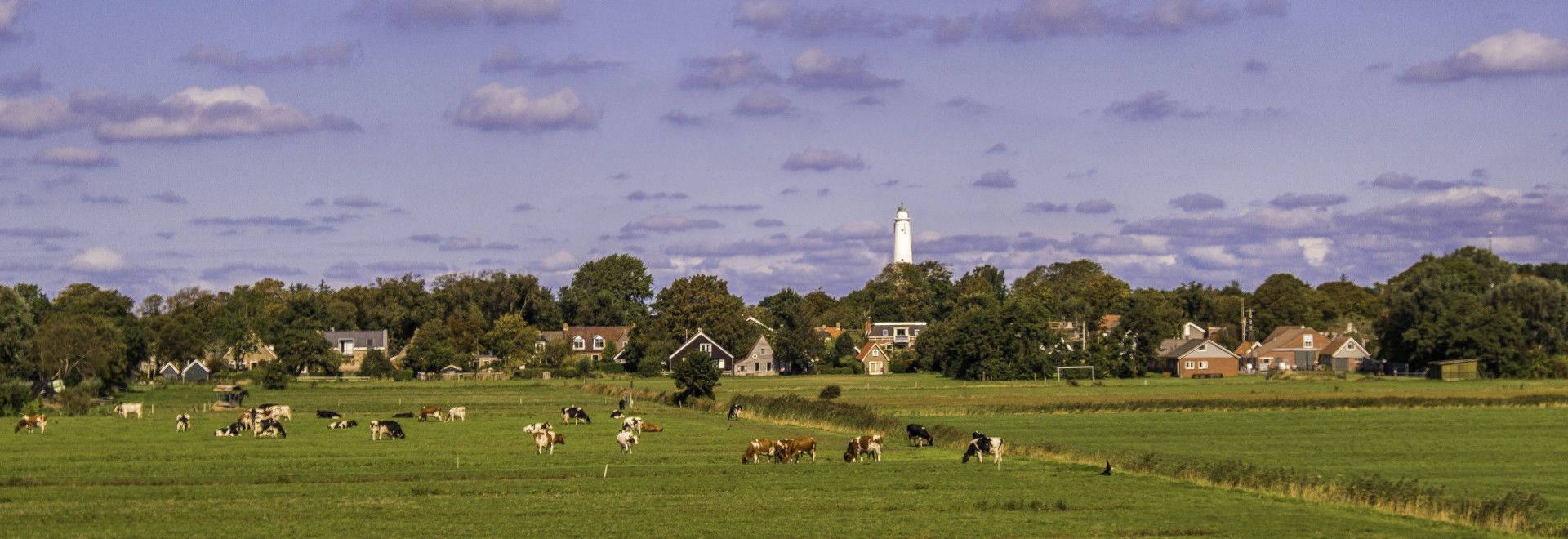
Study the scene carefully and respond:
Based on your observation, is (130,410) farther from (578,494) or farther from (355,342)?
(355,342)

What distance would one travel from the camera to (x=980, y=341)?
107812 mm

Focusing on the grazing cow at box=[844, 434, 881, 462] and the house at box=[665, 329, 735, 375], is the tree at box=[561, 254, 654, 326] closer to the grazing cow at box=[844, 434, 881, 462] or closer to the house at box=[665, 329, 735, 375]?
the house at box=[665, 329, 735, 375]

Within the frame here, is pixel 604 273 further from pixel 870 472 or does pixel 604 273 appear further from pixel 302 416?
pixel 870 472

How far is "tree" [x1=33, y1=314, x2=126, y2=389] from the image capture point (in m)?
88.9

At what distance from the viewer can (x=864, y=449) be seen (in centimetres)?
3953

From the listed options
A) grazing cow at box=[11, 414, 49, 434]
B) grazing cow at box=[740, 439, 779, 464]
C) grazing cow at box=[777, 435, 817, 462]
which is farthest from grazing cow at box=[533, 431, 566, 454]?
grazing cow at box=[11, 414, 49, 434]

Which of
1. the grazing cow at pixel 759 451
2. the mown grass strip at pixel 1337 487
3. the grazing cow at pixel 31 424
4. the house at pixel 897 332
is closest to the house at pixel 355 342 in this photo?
the house at pixel 897 332

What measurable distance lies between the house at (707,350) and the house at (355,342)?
37177 millimetres

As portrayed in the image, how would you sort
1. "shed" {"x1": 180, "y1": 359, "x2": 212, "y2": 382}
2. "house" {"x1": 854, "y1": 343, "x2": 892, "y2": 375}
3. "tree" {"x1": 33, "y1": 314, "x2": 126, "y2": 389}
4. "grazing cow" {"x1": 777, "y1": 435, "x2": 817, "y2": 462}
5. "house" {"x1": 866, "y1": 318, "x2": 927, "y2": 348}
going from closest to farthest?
"grazing cow" {"x1": 777, "y1": 435, "x2": 817, "y2": 462}, "tree" {"x1": 33, "y1": 314, "x2": 126, "y2": 389}, "house" {"x1": 854, "y1": 343, "x2": 892, "y2": 375}, "shed" {"x1": 180, "y1": 359, "x2": 212, "y2": 382}, "house" {"x1": 866, "y1": 318, "x2": 927, "y2": 348}

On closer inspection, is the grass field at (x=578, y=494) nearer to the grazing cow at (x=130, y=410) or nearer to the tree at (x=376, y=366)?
the grazing cow at (x=130, y=410)

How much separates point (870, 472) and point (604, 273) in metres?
131

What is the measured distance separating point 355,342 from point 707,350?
4355cm

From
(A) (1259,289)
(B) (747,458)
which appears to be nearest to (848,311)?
(A) (1259,289)

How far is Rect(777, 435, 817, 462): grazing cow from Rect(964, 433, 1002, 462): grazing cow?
4073 mm
